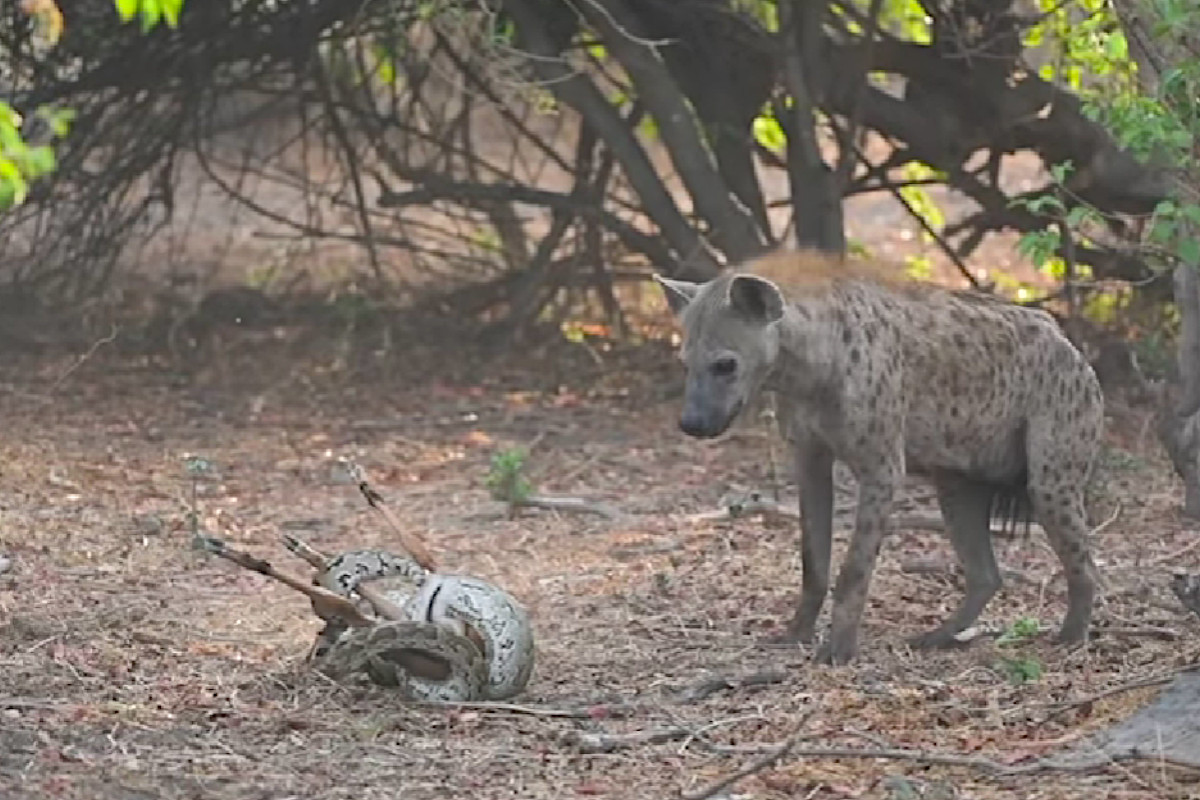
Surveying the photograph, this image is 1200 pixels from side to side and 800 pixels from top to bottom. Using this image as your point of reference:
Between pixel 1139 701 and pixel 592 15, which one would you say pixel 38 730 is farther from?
pixel 592 15

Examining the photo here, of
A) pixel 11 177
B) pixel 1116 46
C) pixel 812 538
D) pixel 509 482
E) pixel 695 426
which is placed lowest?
pixel 509 482

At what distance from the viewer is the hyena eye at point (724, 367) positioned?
19.8ft

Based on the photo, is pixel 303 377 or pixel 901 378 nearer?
pixel 901 378

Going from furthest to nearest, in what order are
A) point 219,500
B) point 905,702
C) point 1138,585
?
point 219,500
point 1138,585
point 905,702

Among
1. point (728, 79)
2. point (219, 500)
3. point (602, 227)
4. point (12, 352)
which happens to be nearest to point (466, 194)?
point (602, 227)

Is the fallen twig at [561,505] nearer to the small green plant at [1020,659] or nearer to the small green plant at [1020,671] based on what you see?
the small green plant at [1020,659]

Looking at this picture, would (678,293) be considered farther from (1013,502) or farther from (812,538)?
(1013,502)

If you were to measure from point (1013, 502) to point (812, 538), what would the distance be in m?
0.59

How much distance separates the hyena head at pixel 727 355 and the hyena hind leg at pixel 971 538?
2.43 ft

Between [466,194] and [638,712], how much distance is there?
544cm

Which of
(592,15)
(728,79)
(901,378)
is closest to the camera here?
(901,378)

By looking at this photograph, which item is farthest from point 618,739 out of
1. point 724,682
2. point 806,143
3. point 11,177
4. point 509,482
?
point 806,143

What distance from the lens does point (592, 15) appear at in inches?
363

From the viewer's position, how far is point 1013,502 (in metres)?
6.52
